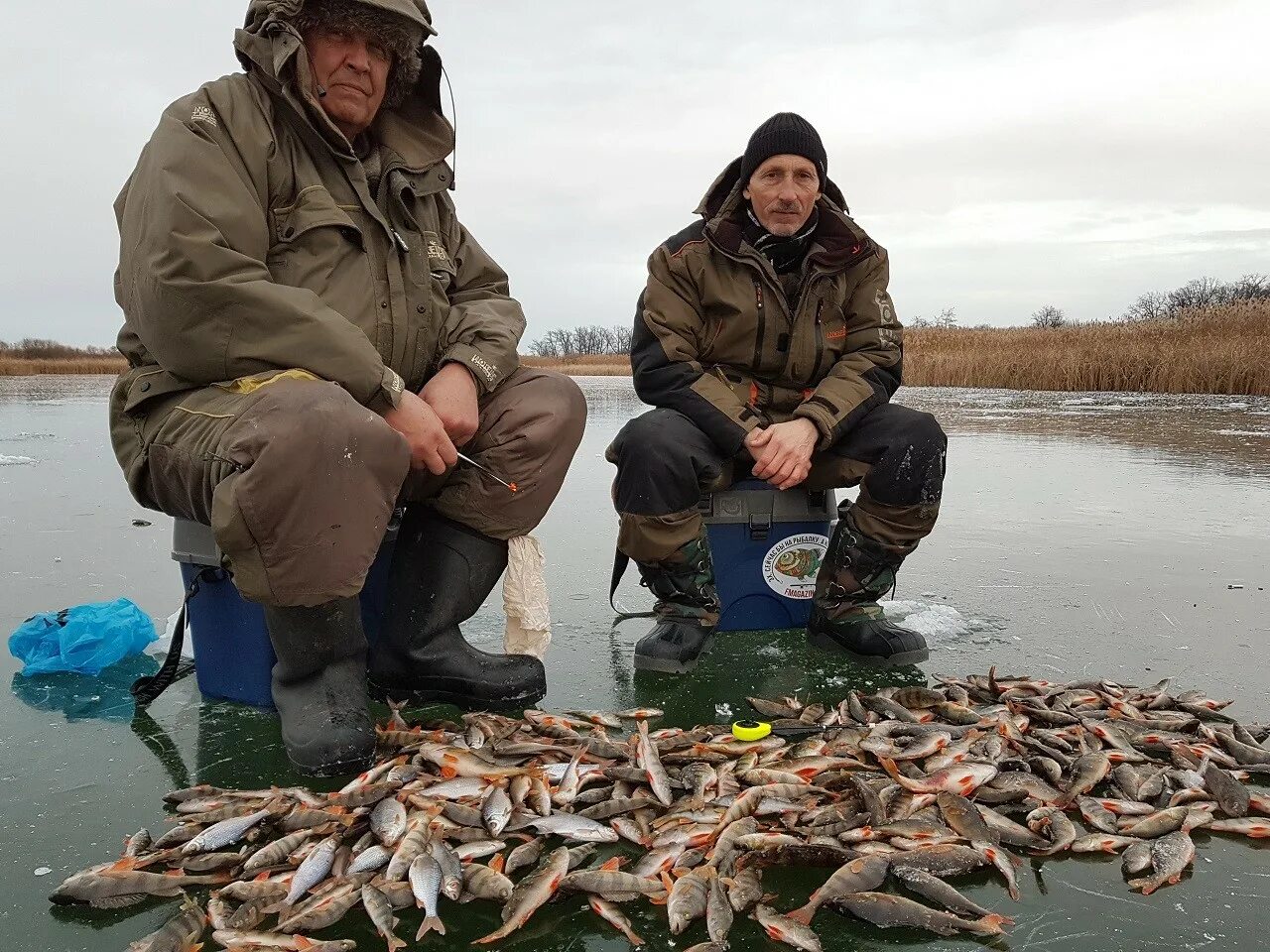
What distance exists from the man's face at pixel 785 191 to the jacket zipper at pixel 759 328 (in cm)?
24

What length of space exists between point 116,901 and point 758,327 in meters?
2.80

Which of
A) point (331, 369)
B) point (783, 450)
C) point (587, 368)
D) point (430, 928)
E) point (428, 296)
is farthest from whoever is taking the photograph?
point (587, 368)

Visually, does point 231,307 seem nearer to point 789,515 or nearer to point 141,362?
point 141,362

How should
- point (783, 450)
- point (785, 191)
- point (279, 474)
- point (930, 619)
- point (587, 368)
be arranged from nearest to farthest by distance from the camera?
point (279, 474), point (783, 450), point (785, 191), point (930, 619), point (587, 368)

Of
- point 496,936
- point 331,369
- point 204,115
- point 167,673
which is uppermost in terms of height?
point 204,115

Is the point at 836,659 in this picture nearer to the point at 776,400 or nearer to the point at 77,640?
the point at 776,400

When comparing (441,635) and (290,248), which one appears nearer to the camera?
(290,248)

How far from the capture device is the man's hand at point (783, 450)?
11.3ft

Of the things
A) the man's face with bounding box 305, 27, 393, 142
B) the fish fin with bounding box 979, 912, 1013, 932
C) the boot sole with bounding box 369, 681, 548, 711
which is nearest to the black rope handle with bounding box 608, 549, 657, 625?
the boot sole with bounding box 369, 681, 548, 711

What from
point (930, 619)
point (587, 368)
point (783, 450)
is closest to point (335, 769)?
point (783, 450)

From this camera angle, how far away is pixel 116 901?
6.33ft

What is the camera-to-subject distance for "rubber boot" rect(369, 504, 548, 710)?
3.02 meters

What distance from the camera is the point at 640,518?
11.3 ft

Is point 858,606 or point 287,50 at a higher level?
point 287,50
